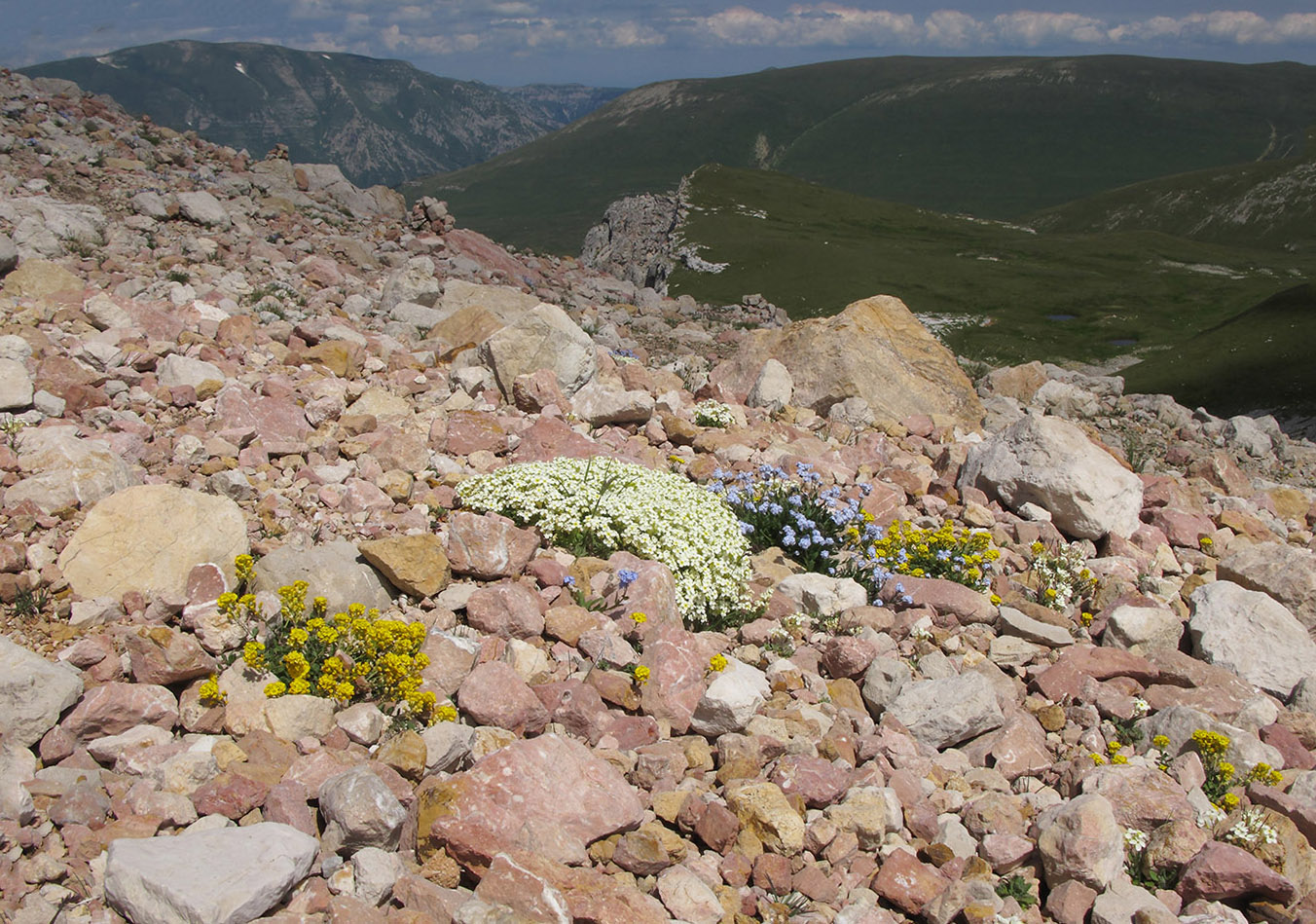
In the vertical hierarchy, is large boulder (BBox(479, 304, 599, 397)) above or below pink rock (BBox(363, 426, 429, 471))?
above

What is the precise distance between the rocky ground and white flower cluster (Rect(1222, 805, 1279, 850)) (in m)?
0.03

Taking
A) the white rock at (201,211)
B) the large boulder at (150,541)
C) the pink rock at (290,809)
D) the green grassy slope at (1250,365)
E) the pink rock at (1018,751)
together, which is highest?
the white rock at (201,211)

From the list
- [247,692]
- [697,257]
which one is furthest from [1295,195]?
[247,692]

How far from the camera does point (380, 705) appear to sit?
578 cm

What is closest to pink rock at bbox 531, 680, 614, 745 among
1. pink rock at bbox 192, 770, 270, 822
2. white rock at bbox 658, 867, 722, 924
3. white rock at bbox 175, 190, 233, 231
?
white rock at bbox 658, 867, 722, 924

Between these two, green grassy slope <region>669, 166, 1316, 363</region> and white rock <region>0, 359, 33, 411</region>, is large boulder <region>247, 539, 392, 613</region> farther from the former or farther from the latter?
green grassy slope <region>669, 166, 1316, 363</region>

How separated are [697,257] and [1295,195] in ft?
414

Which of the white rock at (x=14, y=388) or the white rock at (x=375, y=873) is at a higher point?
the white rock at (x=14, y=388)

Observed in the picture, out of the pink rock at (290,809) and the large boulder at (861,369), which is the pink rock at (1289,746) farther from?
the large boulder at (861,369)

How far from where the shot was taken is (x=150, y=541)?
6.60 metres

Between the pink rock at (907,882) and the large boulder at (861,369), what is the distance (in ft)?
30.9

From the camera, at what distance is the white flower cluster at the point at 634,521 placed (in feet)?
25.5

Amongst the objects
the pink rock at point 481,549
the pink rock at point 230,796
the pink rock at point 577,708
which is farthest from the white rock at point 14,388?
the pink rock at point 577,708

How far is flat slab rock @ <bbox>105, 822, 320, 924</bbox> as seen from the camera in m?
3.89
